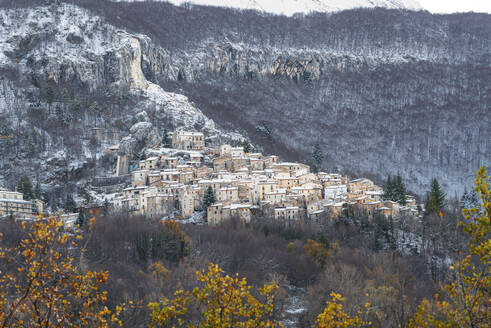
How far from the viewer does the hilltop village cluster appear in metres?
56.9

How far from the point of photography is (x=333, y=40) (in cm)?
17275

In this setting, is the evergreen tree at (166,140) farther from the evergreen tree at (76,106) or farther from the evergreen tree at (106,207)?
the evergreen tree at (106,207)

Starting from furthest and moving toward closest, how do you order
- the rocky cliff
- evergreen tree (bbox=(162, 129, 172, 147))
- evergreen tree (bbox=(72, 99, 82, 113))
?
the rocky cliff, evergreen tree (bbox=(72, 99, 82, 113)), evergreen tree (bbox=(162, 129, 172, 147))

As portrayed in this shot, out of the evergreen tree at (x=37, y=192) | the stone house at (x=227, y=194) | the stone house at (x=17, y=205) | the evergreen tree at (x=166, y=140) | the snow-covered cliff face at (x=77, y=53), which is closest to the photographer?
the stone house at (x=17, y=205)

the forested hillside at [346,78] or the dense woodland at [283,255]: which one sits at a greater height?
the forested hillside at [346,78]

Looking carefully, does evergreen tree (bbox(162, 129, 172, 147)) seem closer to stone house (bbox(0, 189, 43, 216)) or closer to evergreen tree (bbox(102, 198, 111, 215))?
evergreen tree (bbox(102, 198, 111, 215))

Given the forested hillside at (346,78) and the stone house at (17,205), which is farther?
the forested hillside at (346,78)

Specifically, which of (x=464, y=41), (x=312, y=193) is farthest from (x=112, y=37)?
(x=464, y=41)

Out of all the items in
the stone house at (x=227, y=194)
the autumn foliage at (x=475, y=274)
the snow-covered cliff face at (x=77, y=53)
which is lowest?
the stone house at (x=227, y=194)

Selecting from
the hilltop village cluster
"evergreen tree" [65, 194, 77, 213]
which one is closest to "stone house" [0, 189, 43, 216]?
"evergreen tree" [65, 194, 77, 213]

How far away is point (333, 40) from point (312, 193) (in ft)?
403

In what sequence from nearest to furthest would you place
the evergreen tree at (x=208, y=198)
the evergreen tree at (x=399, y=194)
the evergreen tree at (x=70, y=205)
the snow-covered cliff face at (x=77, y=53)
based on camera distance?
the evergreen tree at (x=208, y=198) → the evergreen tree at (x=70, y=205) → the evergreen tree at (x=399, y=194) → the snow-covered cliff face at (x=77, y=53)

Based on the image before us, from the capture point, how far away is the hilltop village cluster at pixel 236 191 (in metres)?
56.9

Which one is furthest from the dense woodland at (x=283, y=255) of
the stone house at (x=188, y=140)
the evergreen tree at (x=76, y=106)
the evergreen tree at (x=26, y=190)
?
the evergreen tree at (x=76, y=106)
